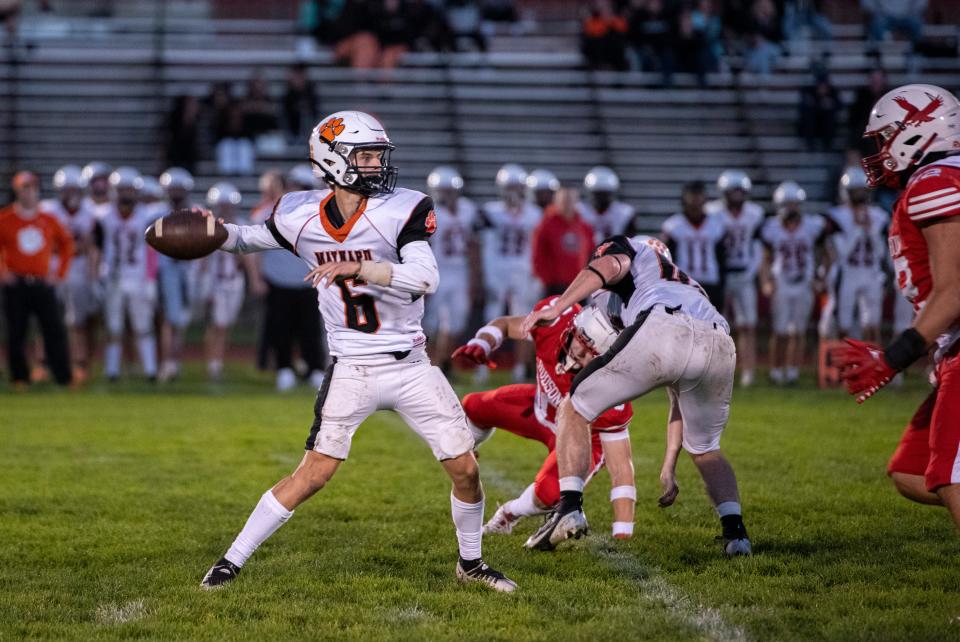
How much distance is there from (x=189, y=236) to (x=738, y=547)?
93.0 inches

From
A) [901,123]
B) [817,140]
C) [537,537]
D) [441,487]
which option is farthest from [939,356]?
[817,140]

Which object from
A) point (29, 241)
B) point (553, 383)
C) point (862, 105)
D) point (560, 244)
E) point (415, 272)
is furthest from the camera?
point (862, 105)

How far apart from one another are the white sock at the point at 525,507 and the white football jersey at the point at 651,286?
2.91 feet

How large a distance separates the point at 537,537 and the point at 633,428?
375cm

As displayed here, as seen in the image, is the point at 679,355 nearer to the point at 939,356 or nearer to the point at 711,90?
the point at 939,356

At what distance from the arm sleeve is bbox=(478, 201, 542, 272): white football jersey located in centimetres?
839

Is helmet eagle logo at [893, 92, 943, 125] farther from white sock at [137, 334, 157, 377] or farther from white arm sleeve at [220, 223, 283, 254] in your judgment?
white sock at [137, 334, 157, 377]

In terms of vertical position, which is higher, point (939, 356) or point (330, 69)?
point (330, 69)

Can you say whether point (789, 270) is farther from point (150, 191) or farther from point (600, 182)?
point (150, 191)

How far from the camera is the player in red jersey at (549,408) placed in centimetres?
513

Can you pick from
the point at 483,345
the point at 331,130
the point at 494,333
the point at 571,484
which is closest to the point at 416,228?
the point at 331,130

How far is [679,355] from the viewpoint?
4.72 m

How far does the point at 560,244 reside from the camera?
1161cm

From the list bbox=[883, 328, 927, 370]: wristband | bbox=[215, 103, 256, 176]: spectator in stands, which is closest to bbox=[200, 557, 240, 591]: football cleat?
bbox=[883, 328, 927, 370]: wristband
